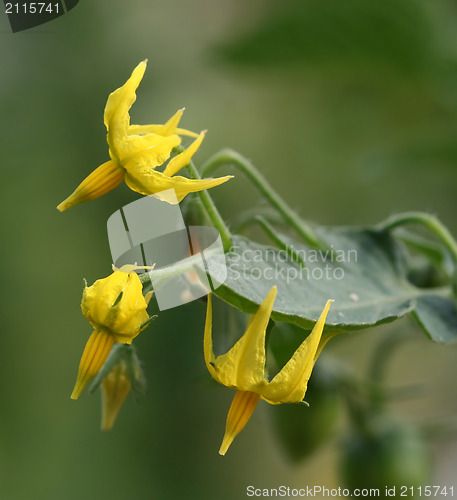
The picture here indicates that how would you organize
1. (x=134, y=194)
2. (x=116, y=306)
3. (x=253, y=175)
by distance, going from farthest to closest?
1. (x=134, y=194)
2. (x=253, y=175)
3. (x=116, y=306)

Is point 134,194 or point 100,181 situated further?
point 134,194

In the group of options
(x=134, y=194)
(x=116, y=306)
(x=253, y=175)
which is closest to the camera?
(x=116, y=306)

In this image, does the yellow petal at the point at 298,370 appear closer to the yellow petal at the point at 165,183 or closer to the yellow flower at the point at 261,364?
the yellow flower at the point at 261,364

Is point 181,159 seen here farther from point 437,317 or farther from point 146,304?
point 437,317

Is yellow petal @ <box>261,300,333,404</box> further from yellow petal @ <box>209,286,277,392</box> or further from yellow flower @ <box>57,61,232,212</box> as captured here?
yellow flower @ <box>57,61,232,212</box>

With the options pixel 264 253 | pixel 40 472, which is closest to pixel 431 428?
pixel 264 253

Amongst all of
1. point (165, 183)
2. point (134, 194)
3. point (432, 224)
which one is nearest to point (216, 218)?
point (165, 183)

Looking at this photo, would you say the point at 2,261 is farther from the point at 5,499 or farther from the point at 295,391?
the point at 295,391

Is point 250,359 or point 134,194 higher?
point 250,359
